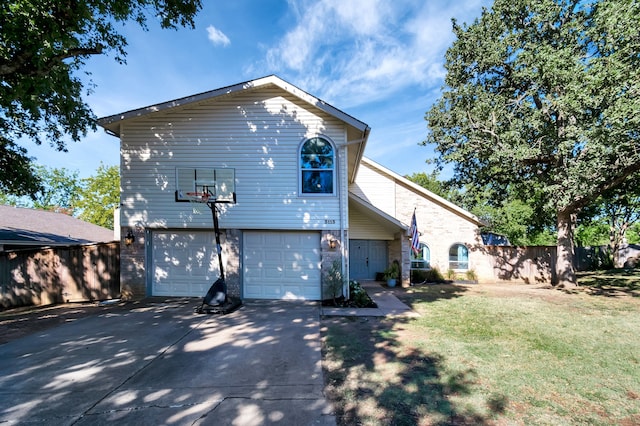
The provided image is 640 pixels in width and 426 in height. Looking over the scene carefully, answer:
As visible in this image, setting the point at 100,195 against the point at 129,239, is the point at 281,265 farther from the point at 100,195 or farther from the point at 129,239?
the point at 100,195

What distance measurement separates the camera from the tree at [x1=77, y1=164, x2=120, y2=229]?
3600 cm

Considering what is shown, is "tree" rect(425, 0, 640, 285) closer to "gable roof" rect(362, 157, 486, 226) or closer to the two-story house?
"gable roof" rect(362, 157, 486, 226)

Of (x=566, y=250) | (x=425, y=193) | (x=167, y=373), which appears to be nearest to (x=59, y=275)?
(x=167, y=373)

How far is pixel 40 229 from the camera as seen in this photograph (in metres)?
16.1

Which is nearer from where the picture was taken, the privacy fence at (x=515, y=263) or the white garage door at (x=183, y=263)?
the white garage door at (x=183, y=263)

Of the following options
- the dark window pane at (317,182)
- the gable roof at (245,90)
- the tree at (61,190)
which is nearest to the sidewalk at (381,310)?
the dark window pane at (317,182)

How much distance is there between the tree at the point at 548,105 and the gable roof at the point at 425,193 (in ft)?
4.72

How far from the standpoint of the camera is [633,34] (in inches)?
348

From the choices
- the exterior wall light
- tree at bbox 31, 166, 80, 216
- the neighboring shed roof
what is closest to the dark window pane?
the exterior wall light

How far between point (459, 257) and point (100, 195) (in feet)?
134

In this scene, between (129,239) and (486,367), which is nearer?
(486,367)

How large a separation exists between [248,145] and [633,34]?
12.3m

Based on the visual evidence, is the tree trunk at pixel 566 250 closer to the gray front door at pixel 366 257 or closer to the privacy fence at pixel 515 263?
the privacy fence at pixel 515 263

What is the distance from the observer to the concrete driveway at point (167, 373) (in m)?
3.26
